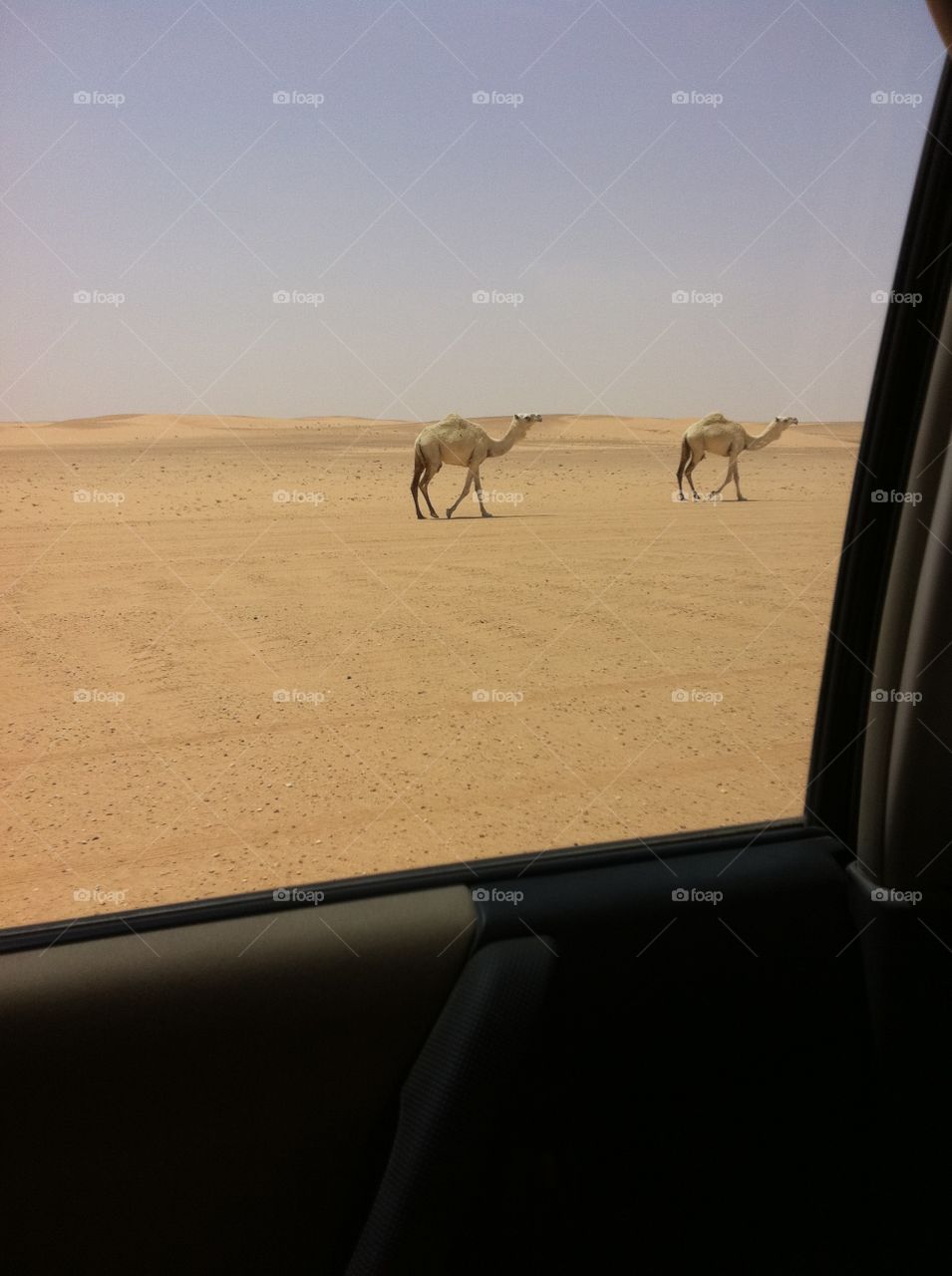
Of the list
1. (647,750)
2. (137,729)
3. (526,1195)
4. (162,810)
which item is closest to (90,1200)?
(526,1195)

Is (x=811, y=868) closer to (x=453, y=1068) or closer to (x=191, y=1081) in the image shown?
(x=453, y=1068)

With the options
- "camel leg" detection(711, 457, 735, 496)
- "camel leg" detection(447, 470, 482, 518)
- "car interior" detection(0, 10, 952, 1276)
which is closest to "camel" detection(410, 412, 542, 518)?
"camel leg" detection(447, 470, 482, 518)

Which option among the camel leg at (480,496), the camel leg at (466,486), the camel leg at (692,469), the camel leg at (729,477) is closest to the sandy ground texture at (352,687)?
the camel leg at (692,469)

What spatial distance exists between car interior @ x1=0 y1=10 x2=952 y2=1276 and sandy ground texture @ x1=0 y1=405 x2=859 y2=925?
0.21 metres

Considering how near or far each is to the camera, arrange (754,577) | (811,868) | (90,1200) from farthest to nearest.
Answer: (754,577) → (811,868) → (90,1200)

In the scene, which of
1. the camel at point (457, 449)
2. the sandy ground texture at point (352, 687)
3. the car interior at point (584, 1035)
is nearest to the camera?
the car interior at point (584, 1035)

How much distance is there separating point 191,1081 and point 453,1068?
18.9 inches

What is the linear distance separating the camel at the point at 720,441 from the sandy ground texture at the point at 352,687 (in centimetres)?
23

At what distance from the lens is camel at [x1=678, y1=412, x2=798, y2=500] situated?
8.79 meters

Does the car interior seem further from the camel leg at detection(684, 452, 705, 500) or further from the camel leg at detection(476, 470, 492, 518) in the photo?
the camel leg at detection(476, 470, 492, 518)

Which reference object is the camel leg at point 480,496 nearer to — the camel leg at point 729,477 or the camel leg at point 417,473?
the camel leg at point 417,473

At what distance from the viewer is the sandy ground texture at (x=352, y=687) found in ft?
9.57

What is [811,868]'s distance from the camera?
246cm

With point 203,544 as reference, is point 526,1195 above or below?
above
